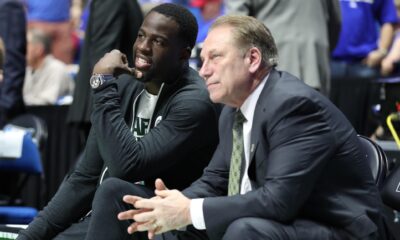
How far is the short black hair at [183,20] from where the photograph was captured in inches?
184

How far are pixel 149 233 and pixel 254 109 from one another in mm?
644

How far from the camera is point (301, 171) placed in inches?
147

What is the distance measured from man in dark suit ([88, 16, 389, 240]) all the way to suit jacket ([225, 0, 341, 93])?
Result: 2374mm

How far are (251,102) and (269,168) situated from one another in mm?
338

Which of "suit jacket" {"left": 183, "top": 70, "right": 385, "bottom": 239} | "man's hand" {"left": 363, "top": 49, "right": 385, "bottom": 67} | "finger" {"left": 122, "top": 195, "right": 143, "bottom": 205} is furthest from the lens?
"man's hand" {"left": 363, "top": 49, "right": 385, "bottom": 67}

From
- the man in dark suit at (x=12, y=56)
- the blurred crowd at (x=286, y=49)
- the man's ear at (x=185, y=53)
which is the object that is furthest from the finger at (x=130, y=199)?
the man in dark suit at (x=12, y=56)

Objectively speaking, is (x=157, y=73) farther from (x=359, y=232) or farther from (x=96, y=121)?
(x=359, y=232)

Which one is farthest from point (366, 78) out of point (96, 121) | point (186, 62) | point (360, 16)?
point (96, 121)

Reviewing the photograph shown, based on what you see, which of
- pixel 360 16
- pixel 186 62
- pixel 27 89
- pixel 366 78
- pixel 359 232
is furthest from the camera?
pixel 27 89

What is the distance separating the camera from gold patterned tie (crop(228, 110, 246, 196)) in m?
4.04

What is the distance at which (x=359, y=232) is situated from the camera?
384cm

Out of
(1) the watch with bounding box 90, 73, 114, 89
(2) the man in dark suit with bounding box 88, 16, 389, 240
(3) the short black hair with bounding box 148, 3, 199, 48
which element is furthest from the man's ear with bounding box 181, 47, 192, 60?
(2) the man in dark suit with bounding box 88, 16, 389, 240

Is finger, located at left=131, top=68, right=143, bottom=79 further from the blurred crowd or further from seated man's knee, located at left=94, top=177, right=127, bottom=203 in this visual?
the blurred crowd

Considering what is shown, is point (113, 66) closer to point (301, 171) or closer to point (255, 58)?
point (255, 58)
